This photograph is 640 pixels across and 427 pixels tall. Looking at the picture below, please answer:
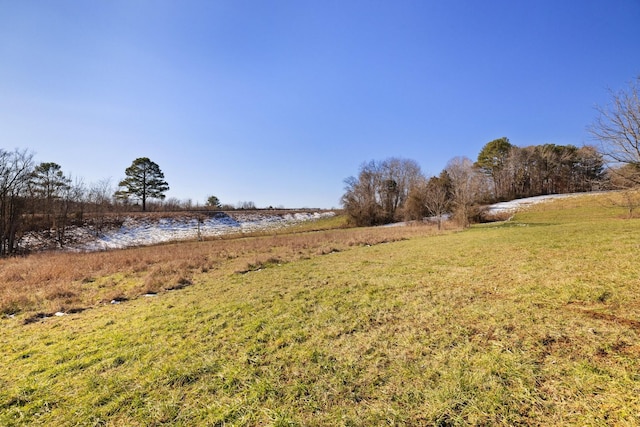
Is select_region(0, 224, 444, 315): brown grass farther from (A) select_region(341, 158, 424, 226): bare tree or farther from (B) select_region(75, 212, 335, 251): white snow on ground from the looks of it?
(A) select_region(341, 158, 424, 226): bare tree

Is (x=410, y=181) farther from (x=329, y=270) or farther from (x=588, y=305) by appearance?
(x=588, y=305)

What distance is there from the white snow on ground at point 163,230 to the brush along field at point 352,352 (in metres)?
27.8

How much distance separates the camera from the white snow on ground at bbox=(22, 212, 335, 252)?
30672mm

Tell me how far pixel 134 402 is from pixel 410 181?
53663mm

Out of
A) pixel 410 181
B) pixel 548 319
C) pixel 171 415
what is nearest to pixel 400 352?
pixel 548 319

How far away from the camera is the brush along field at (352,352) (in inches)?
104

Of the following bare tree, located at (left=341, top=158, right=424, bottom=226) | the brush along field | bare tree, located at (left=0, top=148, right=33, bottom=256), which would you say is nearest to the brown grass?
the brush along field

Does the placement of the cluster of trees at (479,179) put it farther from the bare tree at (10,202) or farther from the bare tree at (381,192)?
the bare tree at (10,202)

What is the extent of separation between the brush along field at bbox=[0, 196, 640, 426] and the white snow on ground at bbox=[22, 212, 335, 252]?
27847mm

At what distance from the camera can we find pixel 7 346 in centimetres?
504

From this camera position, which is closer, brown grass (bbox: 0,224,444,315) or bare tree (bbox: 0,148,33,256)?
brown grass (bbox: 0,224,444,315)

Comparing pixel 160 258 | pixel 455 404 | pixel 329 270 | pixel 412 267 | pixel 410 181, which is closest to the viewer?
pixel 455 404

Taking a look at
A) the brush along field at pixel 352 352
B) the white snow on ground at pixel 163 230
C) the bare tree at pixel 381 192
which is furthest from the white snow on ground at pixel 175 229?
the brush along field at pixel 352 352

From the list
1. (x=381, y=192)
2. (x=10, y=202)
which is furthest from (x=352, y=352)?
(x=381, y=192)
